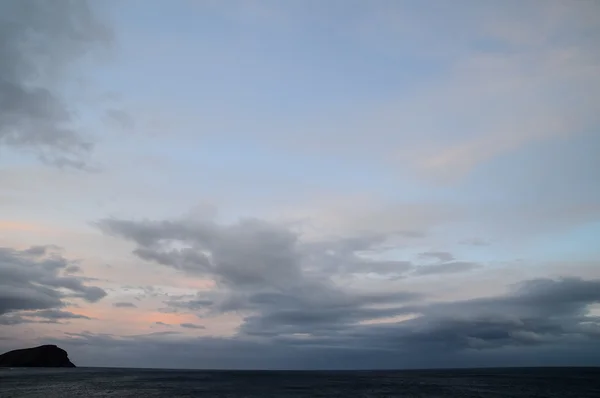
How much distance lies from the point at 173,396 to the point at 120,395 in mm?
14402

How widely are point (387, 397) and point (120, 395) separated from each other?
233ft

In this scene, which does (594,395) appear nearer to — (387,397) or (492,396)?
(492,396)

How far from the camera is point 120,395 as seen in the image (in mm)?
117188

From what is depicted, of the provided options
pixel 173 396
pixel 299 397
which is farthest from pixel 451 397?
pixel 173 396

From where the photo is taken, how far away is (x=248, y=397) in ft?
380

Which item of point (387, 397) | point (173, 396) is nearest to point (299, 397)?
point (387, 397)

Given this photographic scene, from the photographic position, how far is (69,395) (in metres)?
116

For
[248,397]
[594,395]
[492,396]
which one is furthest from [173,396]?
[594,395]

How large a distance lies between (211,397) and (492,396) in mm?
75339

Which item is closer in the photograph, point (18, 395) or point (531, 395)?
point (18, 395)

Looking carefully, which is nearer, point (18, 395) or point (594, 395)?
point (18, 395)

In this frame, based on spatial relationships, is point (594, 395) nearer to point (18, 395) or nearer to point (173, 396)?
point (173, 396)

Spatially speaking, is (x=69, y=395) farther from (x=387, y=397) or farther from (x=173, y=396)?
(x=387, y=397)

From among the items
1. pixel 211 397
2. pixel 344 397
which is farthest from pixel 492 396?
pixel 211 397
